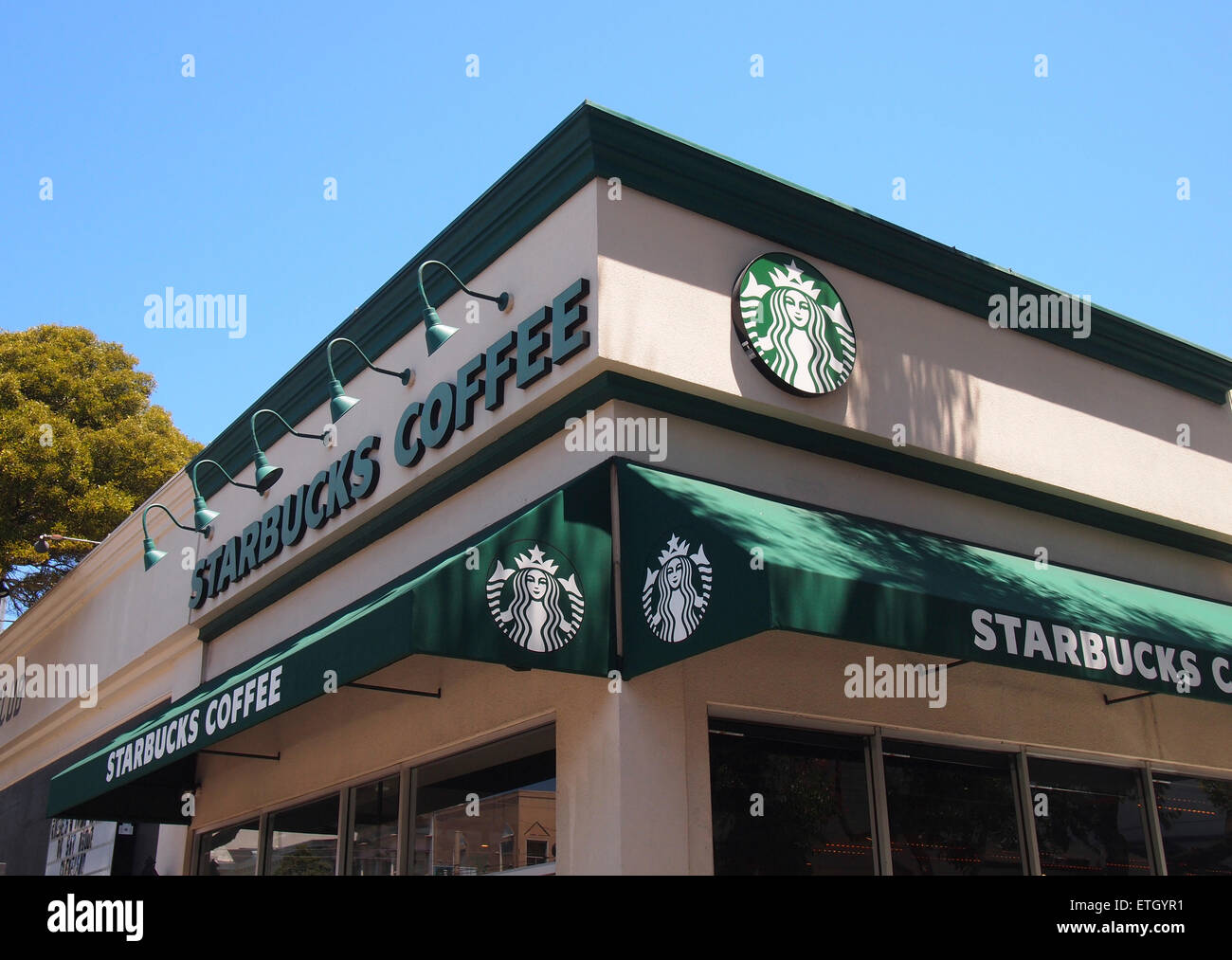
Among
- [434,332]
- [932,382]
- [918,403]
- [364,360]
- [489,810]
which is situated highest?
[364,360]

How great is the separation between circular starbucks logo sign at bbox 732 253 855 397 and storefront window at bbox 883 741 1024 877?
2521mm

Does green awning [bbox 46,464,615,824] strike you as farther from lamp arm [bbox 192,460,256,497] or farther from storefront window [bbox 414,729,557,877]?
lamp arm [bbox 192,460,256,497]

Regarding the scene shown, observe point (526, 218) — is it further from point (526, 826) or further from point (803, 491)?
point (526, 826)

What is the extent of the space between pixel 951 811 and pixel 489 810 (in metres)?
3.08

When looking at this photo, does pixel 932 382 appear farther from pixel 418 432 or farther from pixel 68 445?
pixel 68 445

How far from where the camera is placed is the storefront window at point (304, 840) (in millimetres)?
9828

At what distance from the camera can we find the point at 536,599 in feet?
22.2

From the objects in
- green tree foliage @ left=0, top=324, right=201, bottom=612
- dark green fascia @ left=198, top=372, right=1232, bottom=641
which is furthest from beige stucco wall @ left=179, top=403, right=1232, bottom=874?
green tree foliage @ left=0, top=324, right=201, bottom=612

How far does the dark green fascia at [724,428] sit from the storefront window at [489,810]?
1.97 metres

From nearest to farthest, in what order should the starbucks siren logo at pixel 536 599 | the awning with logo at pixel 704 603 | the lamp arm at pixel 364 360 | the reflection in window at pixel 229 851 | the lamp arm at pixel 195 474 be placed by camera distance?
the awning with logo at pixel 704 603 → the starbucks siren logo at pixel 536 599 → the lamp arm at pixel 364 360 → the reflection in window at pixel 229 851 → the lamp arm at pixel 195 474

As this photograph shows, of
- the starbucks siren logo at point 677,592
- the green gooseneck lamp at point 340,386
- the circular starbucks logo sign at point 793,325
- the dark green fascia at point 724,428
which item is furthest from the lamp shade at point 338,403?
the starbucks siren logo at point 677,592

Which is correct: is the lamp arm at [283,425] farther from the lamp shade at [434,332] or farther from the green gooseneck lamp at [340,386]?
the lamp shade at [434,332]

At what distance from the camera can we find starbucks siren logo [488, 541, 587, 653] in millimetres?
6617

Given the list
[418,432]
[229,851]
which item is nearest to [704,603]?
[418,432]
